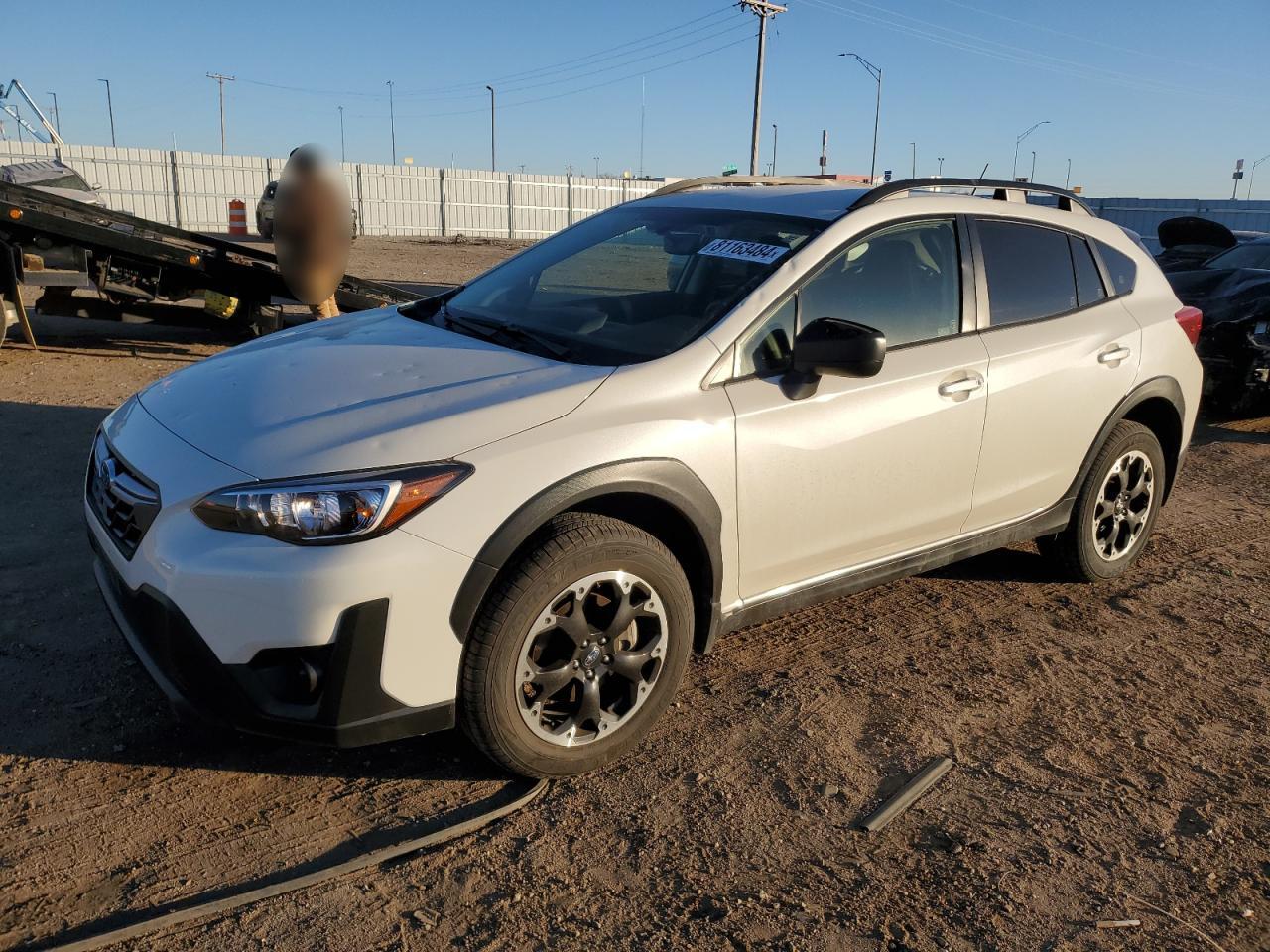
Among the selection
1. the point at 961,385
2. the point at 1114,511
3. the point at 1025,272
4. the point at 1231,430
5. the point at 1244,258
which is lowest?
the point at 1231,430

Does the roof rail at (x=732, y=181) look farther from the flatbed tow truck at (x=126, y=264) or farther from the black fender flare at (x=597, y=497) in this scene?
the flatbed tow truck at (x=126, y=264)

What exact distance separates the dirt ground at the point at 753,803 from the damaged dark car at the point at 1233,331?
517 centimetres

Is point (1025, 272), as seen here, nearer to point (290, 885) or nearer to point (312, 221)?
point (290, 885)

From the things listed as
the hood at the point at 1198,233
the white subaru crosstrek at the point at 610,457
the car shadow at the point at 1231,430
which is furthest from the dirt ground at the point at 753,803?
the hood at the point at 1198,233

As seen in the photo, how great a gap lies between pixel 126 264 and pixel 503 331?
7042mm

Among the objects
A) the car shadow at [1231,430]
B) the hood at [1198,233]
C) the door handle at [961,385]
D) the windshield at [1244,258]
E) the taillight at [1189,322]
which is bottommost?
the car shadow at [1231,430]

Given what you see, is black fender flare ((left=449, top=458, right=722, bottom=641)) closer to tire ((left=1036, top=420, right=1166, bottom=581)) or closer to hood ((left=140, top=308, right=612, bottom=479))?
hood ((left=140, top=308, right=612, bottom=479))

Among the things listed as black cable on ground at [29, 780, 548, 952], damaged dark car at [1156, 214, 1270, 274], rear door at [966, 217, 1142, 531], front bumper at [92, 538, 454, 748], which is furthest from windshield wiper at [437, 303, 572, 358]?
damaged dark car at [1156, 214, 1270, 274]

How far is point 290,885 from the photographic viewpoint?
8.72ft

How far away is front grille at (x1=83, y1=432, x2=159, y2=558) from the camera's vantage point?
2.89 meters

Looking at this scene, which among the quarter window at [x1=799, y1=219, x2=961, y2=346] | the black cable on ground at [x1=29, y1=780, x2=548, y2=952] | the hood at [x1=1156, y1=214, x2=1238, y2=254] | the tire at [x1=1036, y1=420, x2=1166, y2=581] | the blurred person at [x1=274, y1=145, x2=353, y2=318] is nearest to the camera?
the black cable on ground at [x1=29, y1=780, x2=548, y2=952]

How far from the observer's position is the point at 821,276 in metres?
3.67

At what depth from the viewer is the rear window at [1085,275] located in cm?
472

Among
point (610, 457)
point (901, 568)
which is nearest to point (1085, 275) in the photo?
point (901, 568)
